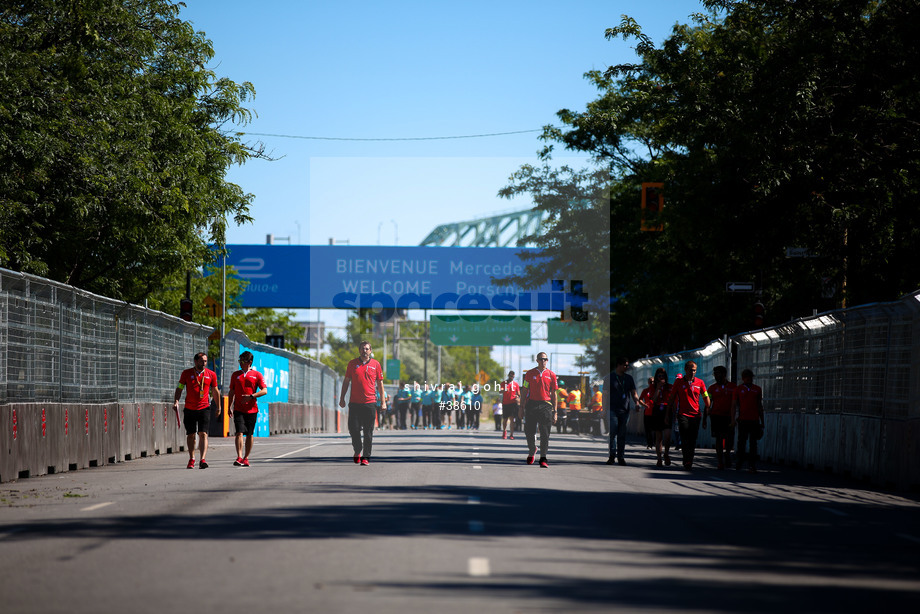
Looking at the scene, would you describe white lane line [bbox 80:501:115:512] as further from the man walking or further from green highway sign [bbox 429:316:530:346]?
green highway sign [bbox 429:316:530:346]

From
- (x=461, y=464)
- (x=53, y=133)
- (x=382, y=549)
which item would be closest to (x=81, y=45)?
(x=53, y=133)

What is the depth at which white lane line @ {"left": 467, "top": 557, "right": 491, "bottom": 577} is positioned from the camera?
29.2ft

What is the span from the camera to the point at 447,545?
1043 centimetres

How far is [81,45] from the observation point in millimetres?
30672

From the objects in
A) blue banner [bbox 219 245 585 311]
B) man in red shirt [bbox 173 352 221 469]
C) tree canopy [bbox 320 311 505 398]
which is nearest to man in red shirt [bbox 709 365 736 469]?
man in red shirt [bbox 173 352 221 469]

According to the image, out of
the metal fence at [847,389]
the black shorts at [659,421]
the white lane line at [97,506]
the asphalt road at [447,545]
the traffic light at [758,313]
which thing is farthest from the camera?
the traffic light at [758,313]

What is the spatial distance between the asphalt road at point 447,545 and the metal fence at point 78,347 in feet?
6.30

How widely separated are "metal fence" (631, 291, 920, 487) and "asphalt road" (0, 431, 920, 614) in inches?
42.1

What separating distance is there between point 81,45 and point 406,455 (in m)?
12.4

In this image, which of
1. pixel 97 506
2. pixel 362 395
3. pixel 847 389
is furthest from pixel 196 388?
pixel 847 389

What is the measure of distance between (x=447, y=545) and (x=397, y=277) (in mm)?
50152

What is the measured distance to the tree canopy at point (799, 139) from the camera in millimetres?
25547

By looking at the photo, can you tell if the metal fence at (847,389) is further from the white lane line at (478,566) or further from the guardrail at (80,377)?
the guardrail at (80,377)

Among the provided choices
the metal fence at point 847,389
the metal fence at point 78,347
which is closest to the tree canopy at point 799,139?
the metal fence at point 847,389
